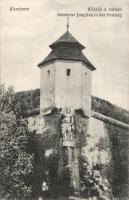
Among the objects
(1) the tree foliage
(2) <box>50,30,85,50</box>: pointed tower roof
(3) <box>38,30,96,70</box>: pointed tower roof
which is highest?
(2) <box>50,30,85,50</box>: pointed tower roof

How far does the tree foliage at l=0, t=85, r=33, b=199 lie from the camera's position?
3.12m

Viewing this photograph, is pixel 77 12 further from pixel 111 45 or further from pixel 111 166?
pixel 111 166

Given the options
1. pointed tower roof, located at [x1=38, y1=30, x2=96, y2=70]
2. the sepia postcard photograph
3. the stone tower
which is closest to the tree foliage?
the sepia postcard photograph

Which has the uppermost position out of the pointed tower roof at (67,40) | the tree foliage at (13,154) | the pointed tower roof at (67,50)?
the pointed tower roof at (67,40)

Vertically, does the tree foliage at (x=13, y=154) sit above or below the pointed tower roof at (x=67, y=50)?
below

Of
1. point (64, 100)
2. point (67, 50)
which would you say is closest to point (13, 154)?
point (64, 100)

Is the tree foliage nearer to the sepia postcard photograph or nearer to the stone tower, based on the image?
the sepia postcard photograph

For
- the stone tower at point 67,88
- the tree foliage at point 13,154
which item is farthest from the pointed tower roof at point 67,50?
the tree foliage at point 13,154

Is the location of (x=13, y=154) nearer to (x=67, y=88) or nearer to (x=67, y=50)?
(x=67, y=88)

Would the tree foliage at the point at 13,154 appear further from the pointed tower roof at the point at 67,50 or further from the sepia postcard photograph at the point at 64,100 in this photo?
the pointed tower roof at the point at 67,50

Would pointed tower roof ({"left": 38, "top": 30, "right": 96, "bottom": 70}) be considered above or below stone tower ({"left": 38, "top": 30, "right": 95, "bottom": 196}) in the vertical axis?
above

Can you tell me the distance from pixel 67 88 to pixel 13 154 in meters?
0.44

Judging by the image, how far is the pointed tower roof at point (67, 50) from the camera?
3.14 m

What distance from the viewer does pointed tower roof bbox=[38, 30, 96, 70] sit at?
3.14 meters
